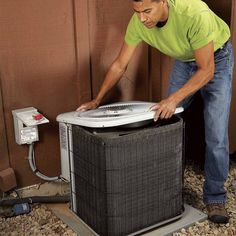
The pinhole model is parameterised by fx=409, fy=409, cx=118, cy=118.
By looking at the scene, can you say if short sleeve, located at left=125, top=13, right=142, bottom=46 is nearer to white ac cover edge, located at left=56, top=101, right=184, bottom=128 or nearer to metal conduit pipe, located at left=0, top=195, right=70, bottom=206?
white ac cover edge, located at left=56, top=101, right=184, bottom=128

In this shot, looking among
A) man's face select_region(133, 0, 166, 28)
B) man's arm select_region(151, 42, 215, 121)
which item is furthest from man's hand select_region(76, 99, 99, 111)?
man's face select_region(133, 0, 166, 28)

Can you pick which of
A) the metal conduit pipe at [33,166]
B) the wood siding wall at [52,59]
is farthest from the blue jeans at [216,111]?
the metal conduit pipe at [33,166]

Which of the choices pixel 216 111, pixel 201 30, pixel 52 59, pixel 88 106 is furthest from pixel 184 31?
pixel 52 59

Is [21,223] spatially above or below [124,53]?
below

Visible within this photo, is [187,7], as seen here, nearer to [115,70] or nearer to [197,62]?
[197,62]

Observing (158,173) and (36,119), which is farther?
(36,119)

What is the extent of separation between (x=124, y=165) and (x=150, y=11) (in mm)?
819

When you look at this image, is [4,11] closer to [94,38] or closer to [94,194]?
[94,38]

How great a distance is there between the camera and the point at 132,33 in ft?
8.19

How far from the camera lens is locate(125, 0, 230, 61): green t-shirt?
2.18 metres

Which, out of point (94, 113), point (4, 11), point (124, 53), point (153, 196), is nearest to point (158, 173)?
point (153, 196)

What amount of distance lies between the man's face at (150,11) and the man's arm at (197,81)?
280 mm

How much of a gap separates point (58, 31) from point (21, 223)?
1.23 meters

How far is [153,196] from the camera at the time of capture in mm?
2330
